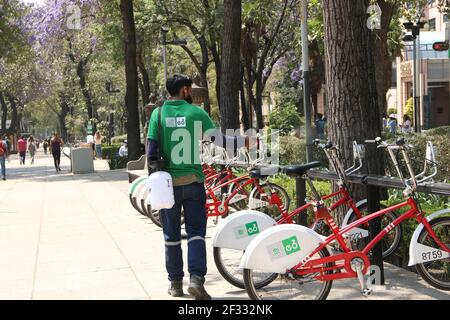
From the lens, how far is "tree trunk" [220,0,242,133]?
13.2 meters

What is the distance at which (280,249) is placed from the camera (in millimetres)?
5027

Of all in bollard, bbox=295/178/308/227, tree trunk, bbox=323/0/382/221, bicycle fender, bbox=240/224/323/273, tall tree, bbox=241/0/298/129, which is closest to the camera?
bicycle fender, bbox=240/224/323/273

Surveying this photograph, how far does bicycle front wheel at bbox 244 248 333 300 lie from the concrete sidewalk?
300 millimetres

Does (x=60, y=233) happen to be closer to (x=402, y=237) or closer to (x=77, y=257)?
(x=77, y=257)

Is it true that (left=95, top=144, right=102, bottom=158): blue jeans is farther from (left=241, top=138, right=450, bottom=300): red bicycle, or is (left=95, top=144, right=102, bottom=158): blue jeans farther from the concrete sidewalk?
(left=241, top=138, right=450, bottom=300): red bicycle

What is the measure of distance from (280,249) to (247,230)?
973 mm

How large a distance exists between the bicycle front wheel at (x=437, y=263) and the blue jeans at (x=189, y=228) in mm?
1790

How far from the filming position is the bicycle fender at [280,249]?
5.00 metres

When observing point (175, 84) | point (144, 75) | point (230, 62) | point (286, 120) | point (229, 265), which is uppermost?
point (144, 75)

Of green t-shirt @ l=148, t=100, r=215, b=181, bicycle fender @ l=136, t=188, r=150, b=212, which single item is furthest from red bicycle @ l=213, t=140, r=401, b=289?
bicycle fender @ l=136, t=188, r=150, b=212

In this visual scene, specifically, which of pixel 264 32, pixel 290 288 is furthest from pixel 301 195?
pixel 264 32

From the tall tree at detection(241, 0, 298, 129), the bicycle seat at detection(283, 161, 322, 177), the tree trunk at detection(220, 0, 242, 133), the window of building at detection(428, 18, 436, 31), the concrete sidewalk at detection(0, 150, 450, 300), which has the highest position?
the window of building at detection(428, 18, 436, 31)

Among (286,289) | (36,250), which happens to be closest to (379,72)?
(36,250)

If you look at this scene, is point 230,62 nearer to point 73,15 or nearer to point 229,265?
point 229,265
